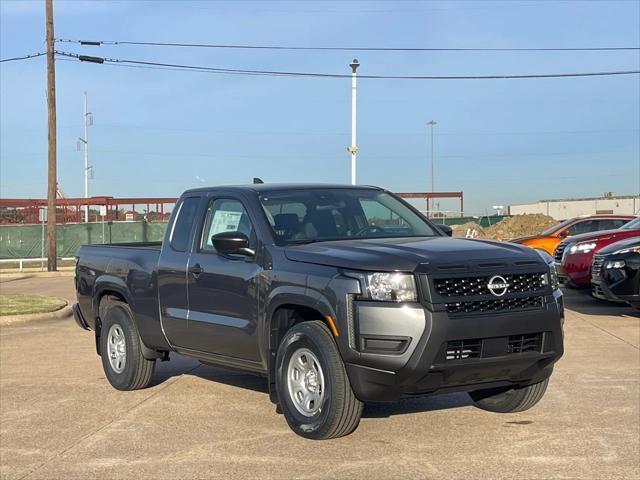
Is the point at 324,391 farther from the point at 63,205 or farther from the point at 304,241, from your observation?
the point at 63,205

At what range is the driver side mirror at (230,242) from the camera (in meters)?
6.48

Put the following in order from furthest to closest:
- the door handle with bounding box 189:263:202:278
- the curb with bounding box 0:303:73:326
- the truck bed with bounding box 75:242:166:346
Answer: the curb with bounding box 0:303:73:326, the truck bed with bounding box 75:242:166:346, the door handle with bounding box 189:263:202:278

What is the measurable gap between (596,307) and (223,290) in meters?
10.4

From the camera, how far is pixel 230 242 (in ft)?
21.2

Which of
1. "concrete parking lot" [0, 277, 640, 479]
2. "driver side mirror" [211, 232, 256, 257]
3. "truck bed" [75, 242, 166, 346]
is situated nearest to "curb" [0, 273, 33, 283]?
"concrete parking lot" [0, 277, 640, 479]

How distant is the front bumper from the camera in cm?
542

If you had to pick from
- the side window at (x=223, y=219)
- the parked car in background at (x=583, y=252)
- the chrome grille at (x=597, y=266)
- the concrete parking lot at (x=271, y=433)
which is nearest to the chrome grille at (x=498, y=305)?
the concrete parking lot at (x=271, y=433)

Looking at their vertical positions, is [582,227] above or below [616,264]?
above

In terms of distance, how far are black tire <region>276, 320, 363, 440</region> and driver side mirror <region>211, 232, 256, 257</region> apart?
2.69 feet

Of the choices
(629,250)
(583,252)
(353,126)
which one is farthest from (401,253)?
(353,126)

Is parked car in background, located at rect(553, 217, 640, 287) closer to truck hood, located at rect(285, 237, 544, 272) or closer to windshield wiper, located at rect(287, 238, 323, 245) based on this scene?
truck hood, located at rect(285, 237, 544, 272)

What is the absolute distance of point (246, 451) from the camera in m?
5.95

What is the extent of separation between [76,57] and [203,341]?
2739 cm

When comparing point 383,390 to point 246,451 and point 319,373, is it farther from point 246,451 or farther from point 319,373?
point 246,451
